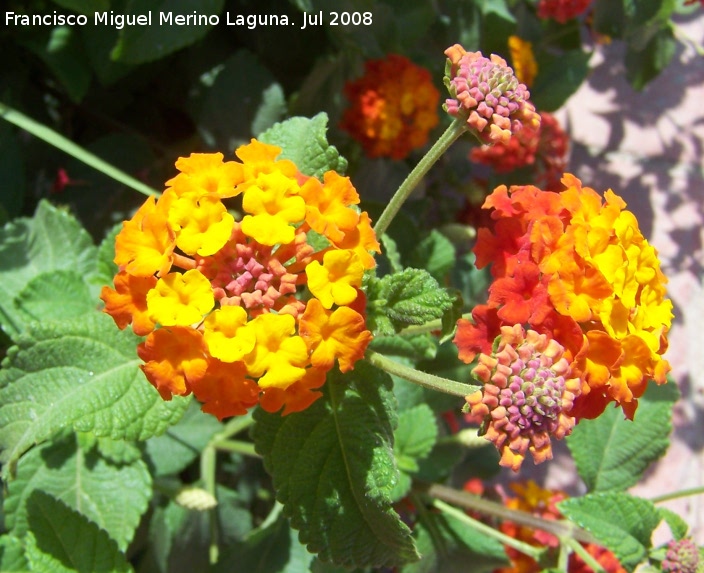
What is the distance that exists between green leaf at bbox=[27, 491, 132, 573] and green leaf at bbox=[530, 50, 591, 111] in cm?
153

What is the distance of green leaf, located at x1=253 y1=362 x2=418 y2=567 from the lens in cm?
100

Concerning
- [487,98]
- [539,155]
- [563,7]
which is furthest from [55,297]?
[563,7]

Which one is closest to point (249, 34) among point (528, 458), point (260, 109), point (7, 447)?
point (260, 109)

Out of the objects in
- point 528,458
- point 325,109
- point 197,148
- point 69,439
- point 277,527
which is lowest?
point 528,458

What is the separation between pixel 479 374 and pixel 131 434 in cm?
51

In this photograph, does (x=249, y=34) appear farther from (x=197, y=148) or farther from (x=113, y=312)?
(x=113, y=312)

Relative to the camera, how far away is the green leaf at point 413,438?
1424 millimetres

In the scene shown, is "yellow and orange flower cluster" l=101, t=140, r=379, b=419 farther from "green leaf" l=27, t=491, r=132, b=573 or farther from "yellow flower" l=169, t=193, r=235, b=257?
"green leaf" l=27, t=491, r=132, b=573

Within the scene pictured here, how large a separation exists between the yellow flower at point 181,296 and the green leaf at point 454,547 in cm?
92

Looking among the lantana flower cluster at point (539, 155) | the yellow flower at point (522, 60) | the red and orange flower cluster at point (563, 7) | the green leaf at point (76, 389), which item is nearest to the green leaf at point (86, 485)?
the green leaf at point (76, 389)

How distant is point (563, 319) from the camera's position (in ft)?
3.01

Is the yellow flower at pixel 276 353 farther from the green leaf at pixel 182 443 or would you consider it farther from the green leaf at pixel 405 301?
the green leaf at pixel 182 443

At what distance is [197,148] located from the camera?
1.88 meters

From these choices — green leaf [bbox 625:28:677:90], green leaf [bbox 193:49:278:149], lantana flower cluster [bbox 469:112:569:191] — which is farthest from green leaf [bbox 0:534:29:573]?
green leaf [bbox 625:28:677:90]
